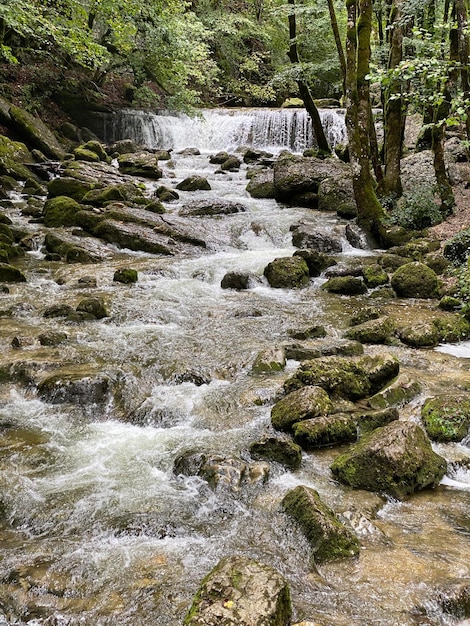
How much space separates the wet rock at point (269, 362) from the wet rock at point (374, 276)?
14.1ft

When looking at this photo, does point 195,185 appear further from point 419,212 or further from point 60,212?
point 419,212

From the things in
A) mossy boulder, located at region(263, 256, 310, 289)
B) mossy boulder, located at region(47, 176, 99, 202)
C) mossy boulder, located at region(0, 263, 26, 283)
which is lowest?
mossy boulder, located at region(0, 263, 26, 283)

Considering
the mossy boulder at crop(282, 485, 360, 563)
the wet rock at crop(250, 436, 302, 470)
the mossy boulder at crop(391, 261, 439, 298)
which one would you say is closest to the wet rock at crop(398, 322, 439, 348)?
the mossy boulder at crop(391, 261, 439, 298)

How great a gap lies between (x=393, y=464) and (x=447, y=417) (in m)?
1.24

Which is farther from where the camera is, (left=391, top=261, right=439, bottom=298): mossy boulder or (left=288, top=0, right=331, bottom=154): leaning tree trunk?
(left=288, top=0, right=331, bottom=154): leaning tree trunk

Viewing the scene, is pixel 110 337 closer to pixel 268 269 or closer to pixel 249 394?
pixel 249 394

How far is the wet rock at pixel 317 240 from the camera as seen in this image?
12.6 metres

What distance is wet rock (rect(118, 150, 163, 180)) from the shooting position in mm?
20672

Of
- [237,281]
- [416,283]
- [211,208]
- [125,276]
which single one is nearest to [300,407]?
→ [416,283]

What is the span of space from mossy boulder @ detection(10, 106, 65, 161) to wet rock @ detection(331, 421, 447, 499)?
20327 millimetres

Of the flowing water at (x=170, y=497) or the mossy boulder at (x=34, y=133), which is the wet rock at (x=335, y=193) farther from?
the mossy boulder at (x=34, y=133)

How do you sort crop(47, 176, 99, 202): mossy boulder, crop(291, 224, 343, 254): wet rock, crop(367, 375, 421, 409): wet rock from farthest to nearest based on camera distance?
1. crop(47, 176, 99, 202): mossy boulder
2. crop(291, 224, 343, 254): wet rock
3. crop(367, 375, 421, 409): wet rock

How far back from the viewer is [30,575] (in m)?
3.21

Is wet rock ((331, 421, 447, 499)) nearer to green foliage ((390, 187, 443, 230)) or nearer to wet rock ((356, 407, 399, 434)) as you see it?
wet rock ((356, 407, 399, 434))
